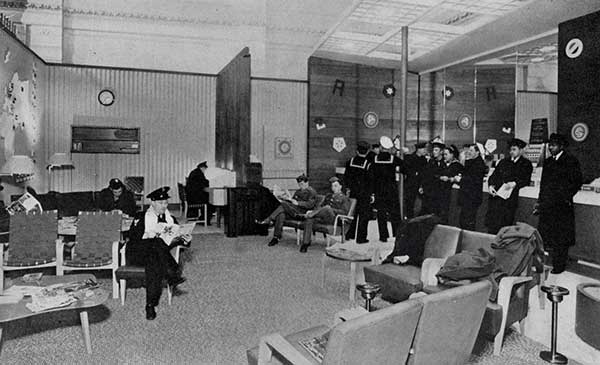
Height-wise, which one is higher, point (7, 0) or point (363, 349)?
point (7, 0)

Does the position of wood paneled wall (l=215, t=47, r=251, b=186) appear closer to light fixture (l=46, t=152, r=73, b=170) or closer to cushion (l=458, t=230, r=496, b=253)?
light fixture (l=46, t=152, r=73, b=170)

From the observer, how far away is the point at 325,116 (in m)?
12.2

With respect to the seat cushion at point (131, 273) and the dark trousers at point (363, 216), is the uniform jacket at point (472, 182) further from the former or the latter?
the seat cushion at point (131, 273)

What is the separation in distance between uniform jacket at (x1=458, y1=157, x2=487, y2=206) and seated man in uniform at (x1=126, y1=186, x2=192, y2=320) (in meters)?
4.70

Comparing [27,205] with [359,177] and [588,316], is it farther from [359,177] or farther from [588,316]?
[588,316]

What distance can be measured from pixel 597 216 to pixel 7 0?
37.2 ft

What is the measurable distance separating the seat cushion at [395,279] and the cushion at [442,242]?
24 centimetres

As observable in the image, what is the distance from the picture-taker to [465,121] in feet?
41.7

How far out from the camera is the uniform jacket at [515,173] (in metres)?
6.66

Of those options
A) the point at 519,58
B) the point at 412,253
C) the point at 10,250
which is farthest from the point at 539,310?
the point at 519,58

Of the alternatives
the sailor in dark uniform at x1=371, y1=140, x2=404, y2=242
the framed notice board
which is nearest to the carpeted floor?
the sailor in dark uniform at x1=371, y1=140, x2=404, y2=242

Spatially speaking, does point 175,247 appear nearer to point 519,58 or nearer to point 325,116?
point 325,116

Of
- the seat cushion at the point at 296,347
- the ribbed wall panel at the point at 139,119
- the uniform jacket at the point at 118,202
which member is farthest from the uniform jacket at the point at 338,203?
the seat cushion at the point at 296,347

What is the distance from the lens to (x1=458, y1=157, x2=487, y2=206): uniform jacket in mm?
7484
